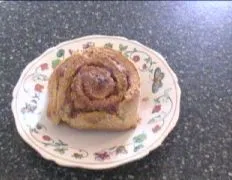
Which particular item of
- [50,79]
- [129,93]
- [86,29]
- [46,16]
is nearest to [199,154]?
[129,93]

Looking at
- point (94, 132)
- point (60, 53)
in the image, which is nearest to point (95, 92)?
point (94, 132)

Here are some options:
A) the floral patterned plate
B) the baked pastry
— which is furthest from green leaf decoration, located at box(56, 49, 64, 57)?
the baked pastry

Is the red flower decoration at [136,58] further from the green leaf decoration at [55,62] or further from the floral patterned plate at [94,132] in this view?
the green leaf decoration at [55,62]

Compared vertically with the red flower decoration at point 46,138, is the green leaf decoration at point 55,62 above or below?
above

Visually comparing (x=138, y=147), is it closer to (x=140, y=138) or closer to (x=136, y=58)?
(x=140, y=138)

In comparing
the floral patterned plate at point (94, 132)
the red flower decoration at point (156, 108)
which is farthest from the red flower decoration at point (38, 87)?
the red flower decoration at point (156, 108)

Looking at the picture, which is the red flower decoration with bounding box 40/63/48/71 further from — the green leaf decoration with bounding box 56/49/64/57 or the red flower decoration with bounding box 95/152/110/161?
the red flower decoration with bounding box 95/152/110/161

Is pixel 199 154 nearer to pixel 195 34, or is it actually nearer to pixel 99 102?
pixel 99 102
